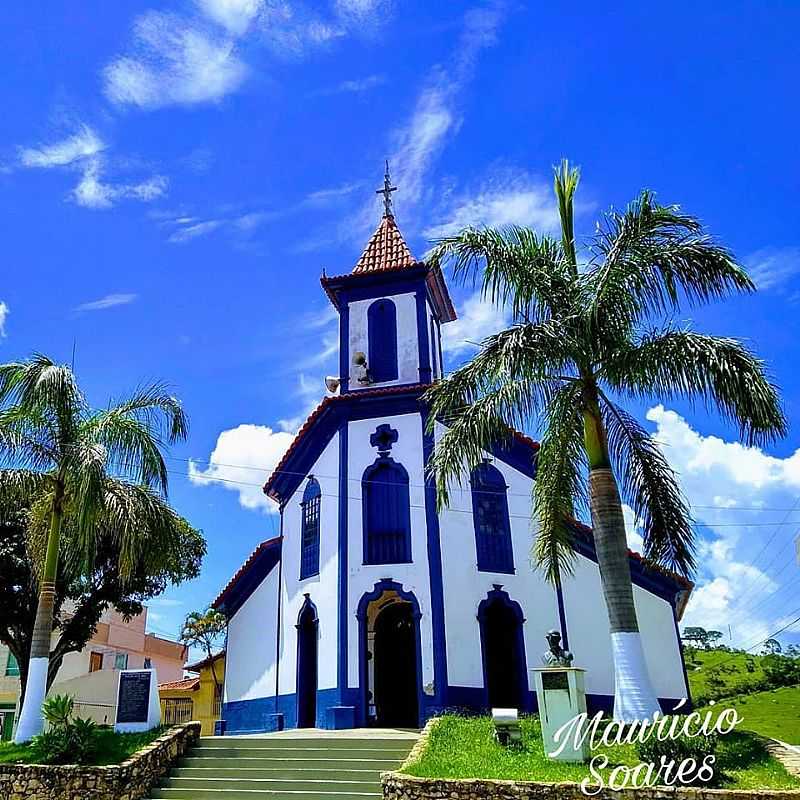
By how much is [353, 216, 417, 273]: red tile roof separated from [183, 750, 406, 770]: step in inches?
534

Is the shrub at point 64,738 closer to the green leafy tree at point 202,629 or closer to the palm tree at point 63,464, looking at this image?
the palm tree at point 63,464

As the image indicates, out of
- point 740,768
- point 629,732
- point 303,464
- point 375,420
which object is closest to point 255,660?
point 303,464

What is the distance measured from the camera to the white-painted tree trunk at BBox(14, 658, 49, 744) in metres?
15.1

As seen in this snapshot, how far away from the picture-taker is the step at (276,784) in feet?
42.8

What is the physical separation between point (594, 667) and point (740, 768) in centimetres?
801

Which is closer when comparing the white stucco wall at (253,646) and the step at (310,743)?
the step at (310,743)

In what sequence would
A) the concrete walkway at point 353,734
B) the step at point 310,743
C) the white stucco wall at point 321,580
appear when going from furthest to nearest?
the white stucco wall at point 321,580, the concrete walkway at point 353,734, the step at point 310,743

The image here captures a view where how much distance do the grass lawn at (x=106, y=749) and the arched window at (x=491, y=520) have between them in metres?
8.77

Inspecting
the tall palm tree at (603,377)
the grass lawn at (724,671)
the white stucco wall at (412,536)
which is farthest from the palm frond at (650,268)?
the grass lawn at (724,671)

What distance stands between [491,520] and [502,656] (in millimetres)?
3438

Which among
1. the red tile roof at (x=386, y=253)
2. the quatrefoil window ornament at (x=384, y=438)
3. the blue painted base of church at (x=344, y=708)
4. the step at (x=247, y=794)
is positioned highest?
the red tile roof at (x=386, y=253)

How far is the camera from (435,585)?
1880cm

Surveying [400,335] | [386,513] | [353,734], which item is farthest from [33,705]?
[400,335]

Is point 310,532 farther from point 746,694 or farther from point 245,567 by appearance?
point 746,694
